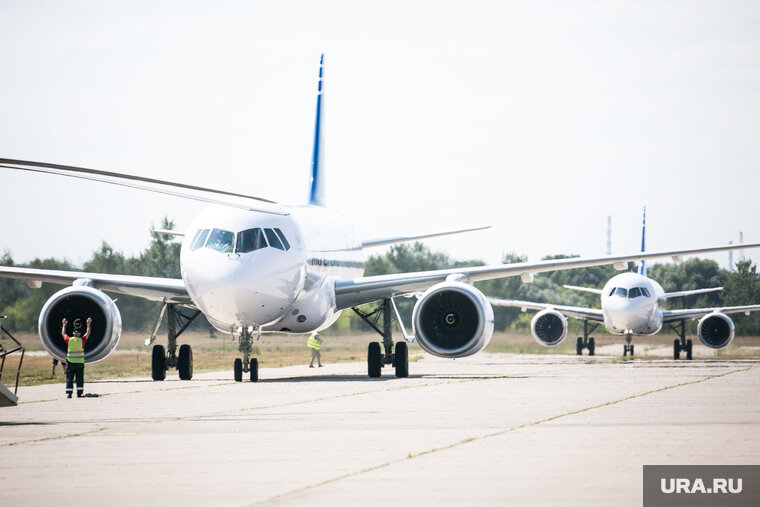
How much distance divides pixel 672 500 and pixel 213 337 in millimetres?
49462

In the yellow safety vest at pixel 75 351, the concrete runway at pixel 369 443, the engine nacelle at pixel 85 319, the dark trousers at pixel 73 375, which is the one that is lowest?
the concrete runway at pixel 369 443

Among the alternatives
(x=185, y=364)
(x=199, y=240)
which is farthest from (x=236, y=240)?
(x=185, y=364)

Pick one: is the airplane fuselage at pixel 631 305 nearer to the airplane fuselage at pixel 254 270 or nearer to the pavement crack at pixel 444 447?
the airplane fuselage at pixel 254 270

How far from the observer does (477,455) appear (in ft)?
34.4

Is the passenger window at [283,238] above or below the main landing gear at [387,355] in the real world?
above

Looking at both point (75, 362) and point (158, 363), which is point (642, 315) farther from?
point (75, 362)

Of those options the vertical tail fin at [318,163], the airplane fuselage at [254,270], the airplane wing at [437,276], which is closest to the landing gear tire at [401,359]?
the airplane wing at [437,276]

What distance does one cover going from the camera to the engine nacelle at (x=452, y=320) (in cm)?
2367

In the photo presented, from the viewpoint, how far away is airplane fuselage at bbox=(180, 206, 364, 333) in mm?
21484

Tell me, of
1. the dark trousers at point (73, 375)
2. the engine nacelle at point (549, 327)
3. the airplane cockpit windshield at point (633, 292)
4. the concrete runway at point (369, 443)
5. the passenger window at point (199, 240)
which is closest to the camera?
the concrete runway at point (369, 443)

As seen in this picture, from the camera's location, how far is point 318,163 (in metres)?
32.1

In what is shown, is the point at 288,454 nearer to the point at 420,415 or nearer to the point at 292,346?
the point at 420,415

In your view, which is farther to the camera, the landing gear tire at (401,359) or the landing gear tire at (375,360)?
the landing gear tire at (375,360)

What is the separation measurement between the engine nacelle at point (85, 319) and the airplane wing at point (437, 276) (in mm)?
5020
